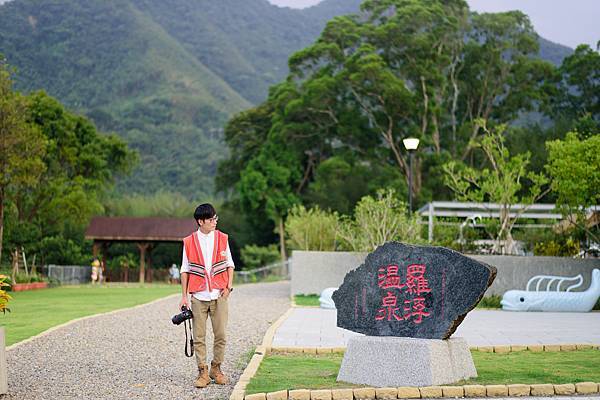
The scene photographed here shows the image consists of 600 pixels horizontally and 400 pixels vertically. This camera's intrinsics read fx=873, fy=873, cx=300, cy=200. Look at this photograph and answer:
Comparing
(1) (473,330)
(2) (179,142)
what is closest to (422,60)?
(1) (473,330)

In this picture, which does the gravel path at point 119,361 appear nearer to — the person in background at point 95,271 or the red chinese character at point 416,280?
the red chinese character at point 416,280

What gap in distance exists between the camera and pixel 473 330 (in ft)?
44.8

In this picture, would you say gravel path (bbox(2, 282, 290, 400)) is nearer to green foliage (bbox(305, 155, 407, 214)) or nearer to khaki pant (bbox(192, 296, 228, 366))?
khaki pant (bbox(192, 296, 228, 366))

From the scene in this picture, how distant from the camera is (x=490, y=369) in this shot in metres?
8.95

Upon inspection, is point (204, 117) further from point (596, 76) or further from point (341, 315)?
point (341, 315)

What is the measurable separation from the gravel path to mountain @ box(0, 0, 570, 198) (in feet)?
182

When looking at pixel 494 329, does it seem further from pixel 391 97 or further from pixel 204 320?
pixel 391 97

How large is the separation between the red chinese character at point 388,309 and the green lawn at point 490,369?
2.45 ft

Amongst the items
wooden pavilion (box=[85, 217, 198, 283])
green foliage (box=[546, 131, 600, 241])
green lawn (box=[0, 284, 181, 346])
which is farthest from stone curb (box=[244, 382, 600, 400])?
wooden pavilion (box=[85, 217, 198, 283])

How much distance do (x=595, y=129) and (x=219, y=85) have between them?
2485 inches

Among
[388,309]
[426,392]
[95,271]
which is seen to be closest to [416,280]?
[388,309]

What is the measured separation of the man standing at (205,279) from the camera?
8180 millimetres

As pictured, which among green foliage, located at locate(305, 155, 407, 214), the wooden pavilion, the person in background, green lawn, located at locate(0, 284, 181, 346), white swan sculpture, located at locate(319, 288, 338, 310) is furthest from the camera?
the wooden pavilion

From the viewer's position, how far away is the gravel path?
798 centimetres
